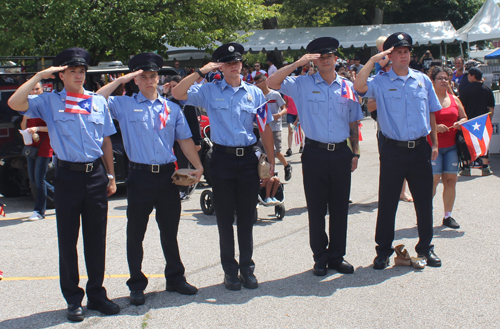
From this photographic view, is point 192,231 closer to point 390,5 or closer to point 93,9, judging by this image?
point 93,9

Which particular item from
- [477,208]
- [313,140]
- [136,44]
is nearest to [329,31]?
[136,44]

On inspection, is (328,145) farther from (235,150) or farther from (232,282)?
(232,282)

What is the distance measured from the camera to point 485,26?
78.3ft

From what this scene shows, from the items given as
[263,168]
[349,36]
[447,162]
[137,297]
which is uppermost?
[349,36]

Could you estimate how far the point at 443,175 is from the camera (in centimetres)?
669

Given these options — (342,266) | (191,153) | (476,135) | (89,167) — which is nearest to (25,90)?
(89,167)

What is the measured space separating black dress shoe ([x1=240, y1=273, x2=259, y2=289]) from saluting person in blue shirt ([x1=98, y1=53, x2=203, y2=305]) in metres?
0.76

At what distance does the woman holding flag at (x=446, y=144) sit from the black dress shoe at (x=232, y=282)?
9.35 feet

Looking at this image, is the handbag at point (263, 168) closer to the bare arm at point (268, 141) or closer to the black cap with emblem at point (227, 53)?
the bare arm at point (268, 141)

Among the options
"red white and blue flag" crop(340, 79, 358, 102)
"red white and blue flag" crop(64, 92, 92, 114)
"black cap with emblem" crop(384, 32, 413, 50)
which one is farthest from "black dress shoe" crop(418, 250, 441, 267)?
"red white and blue flag" crop(64, 92, 92, 114)

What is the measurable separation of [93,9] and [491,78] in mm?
13159

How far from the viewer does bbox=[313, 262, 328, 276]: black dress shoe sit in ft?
17.1

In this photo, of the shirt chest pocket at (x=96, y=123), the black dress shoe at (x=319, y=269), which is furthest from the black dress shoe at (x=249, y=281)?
the shirt chest pocket at (x=96, y=123)

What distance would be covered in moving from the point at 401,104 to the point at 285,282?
1.95 metres
